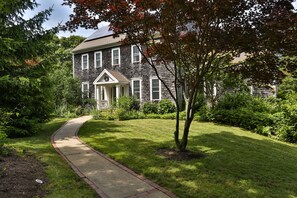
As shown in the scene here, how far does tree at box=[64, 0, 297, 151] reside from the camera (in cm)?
571

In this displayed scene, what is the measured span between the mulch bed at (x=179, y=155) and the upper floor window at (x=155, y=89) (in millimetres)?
11382

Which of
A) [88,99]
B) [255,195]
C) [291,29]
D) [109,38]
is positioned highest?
[109,38]

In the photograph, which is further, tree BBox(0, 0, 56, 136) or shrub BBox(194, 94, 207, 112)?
shrub BBox(194, 94, 207, 112)

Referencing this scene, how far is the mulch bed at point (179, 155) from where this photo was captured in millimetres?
6770

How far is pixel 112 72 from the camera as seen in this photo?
20.9 metres

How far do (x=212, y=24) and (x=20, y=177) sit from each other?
217 inches

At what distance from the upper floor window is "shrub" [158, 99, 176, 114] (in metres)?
1.12

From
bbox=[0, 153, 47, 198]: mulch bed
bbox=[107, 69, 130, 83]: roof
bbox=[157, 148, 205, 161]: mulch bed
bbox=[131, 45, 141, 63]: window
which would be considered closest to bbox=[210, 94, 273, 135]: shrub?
bbox=[157, 148, 205, 161]: mulch bed

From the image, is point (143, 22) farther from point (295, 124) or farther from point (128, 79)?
point (128, 79)

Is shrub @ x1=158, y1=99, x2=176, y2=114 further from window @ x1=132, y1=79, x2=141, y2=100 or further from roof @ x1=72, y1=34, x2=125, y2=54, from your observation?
roof @ x1=72, y1=34, x2=125, y2=54

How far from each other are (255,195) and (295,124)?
793 cm

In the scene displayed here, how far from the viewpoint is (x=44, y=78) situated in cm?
1016

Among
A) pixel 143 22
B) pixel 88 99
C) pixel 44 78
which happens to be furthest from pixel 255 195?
pixel 88 99

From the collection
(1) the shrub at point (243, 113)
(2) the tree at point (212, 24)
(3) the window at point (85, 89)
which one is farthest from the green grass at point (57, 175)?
(3) the window at point (85, 89)
